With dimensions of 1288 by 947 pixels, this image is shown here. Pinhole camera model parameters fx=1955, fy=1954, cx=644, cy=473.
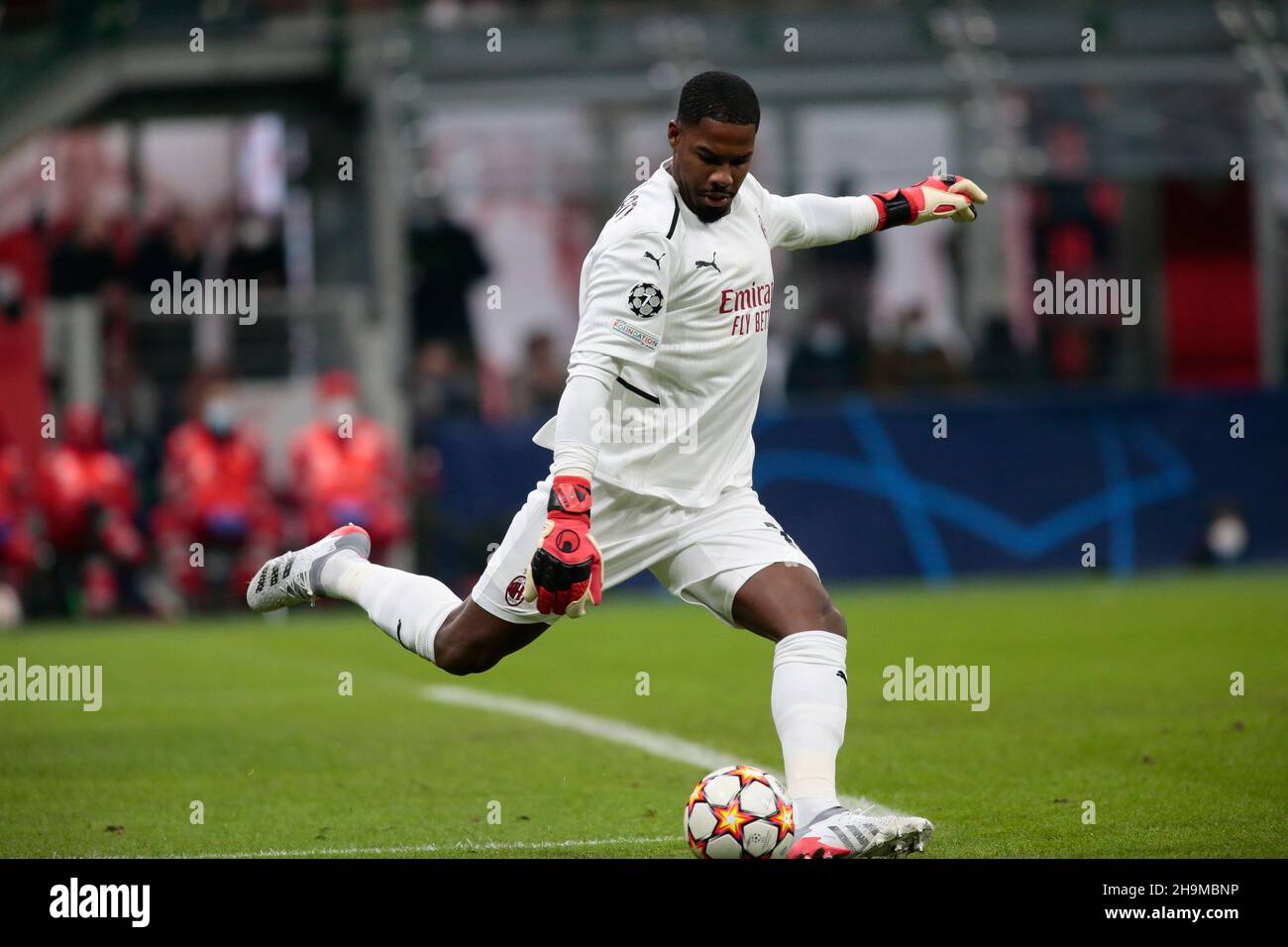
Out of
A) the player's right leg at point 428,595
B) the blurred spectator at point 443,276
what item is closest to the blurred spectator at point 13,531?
the blurred spectator at point 443,276

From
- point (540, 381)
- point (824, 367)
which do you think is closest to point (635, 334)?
point (540, 381)

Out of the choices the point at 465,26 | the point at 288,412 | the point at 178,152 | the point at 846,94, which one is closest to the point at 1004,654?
the point at 288,412

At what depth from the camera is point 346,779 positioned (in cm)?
727

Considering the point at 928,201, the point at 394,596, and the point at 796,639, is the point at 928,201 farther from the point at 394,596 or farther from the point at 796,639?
the point at 394,596

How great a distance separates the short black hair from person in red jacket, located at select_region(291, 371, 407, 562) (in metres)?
10.7

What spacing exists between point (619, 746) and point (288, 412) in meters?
10.9

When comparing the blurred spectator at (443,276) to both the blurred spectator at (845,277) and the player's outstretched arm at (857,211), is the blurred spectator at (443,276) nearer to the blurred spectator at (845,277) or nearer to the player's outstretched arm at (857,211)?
the blurred spectator at (845,277)

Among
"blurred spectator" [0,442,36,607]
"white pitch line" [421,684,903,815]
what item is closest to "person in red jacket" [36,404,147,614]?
"blurred spectator" [0,442,36,607]

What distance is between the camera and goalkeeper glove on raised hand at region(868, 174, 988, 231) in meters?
6.60

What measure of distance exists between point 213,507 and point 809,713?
1166 cm

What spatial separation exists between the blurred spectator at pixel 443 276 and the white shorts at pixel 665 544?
13873 millimetres

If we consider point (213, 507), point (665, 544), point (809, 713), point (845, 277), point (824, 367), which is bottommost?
point (809, 713)

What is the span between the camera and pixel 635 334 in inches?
221

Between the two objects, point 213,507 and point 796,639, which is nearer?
point 796,639
